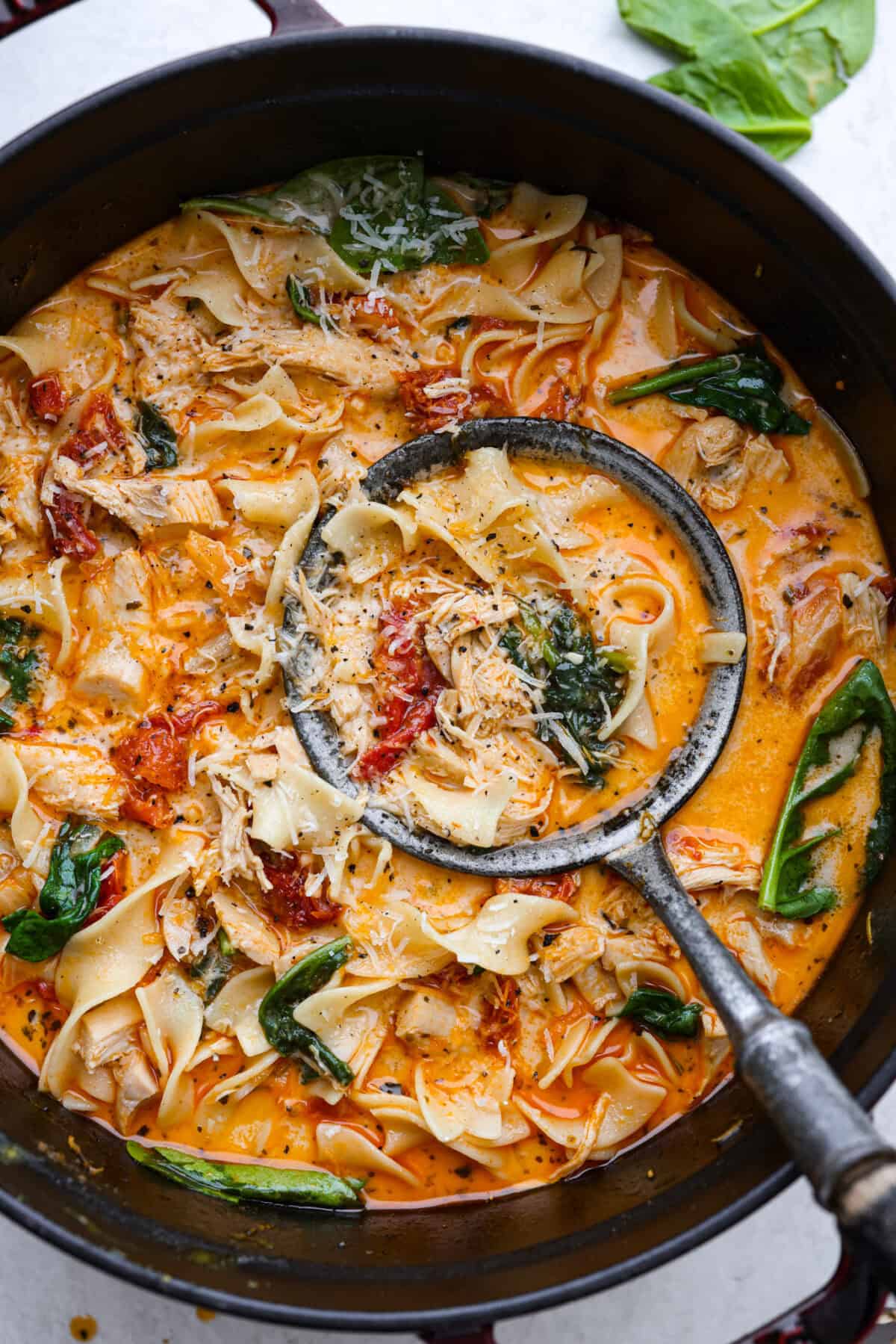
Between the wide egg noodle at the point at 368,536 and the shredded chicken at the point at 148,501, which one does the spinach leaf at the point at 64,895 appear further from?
the wide egg noodle at the point at 368,536

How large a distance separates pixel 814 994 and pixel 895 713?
1.21 metres

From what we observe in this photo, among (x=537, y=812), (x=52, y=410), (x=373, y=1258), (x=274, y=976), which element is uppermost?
(x=52, y=410)

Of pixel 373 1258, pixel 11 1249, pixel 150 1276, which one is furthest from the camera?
pixel 11 1249

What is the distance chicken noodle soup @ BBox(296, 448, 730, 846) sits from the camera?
4.56 meters

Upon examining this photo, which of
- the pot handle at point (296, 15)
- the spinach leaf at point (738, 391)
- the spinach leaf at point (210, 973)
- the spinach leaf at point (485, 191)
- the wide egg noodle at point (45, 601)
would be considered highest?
the pot handle at point (296, 15)

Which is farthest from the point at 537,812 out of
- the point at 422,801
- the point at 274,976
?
the point at 274,976

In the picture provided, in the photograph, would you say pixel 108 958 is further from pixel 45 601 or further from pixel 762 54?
pixel 762 54

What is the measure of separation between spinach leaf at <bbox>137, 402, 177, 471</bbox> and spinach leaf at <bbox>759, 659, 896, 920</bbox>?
9.60 ft

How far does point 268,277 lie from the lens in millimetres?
4941

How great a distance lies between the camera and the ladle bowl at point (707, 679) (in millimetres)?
4566

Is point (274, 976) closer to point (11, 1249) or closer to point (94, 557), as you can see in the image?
point (11, 1249)

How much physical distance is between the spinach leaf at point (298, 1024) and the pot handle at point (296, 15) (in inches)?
136

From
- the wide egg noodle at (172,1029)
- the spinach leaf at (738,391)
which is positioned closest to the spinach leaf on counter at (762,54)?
the spinach leaf at (738,391)

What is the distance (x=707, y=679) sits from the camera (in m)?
4.75
